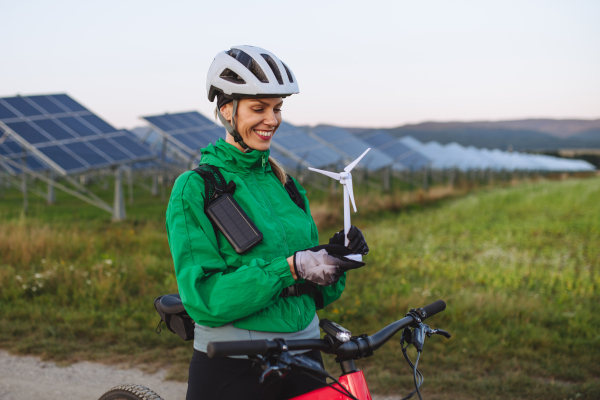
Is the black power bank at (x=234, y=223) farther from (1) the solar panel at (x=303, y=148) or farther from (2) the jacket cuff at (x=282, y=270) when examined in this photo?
(1) the solar panel at (x=303, y=148)

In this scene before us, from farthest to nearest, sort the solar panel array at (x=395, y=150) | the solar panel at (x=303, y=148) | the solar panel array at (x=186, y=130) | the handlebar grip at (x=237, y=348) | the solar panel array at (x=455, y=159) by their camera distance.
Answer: the solar panel array at (x=455, y=159), the solar panel array at (x=395, y=150), the solar panel at (x=303, y=148), the solar panel array at (x=186, y=130), the handlebar grip at (x=237, y=348)

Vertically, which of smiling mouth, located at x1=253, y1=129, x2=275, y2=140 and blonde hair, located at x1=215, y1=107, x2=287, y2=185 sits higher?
smiling mouth, located at x1=253, y1=129, x2=275, y2=140

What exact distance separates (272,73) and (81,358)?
158 inches

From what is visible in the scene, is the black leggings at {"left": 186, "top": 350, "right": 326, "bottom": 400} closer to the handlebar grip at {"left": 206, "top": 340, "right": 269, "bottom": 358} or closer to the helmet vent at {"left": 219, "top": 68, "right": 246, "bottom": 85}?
the handlebar grip at {"left": 206, "top": 340, "right": 269, "bottom": 358}

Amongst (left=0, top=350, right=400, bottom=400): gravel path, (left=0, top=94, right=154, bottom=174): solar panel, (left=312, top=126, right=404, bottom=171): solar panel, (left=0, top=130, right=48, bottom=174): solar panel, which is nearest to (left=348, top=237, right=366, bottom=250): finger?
(left=0, top=350, right=400, bottom=400): gravel path

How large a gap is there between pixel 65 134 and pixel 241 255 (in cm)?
1437

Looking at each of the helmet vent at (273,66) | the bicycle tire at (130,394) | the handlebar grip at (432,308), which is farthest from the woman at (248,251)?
the bicycle tire at (130,394)

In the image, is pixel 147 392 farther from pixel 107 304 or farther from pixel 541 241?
pixel 541 241

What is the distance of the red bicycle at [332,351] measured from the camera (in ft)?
4.78

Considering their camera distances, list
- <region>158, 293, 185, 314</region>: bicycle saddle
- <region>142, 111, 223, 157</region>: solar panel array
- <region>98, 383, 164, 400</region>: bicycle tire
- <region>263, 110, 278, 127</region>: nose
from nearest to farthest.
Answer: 1. <region>263, 110, 278, 127</region>: nose
2. <region>158, 293, 185, 314</region>: bicycle saddle
3. <region>98, 383, 164, 400</region>: bicycle tire
4. <region>142, 111, 223, 157</region>: solar panel array

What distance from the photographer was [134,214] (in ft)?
52.1

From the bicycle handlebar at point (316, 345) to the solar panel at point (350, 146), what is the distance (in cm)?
2443

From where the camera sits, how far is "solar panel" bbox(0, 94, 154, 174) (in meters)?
13.2

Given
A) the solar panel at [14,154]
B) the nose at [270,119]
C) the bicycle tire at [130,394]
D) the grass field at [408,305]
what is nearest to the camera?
the nose at [270,119]
